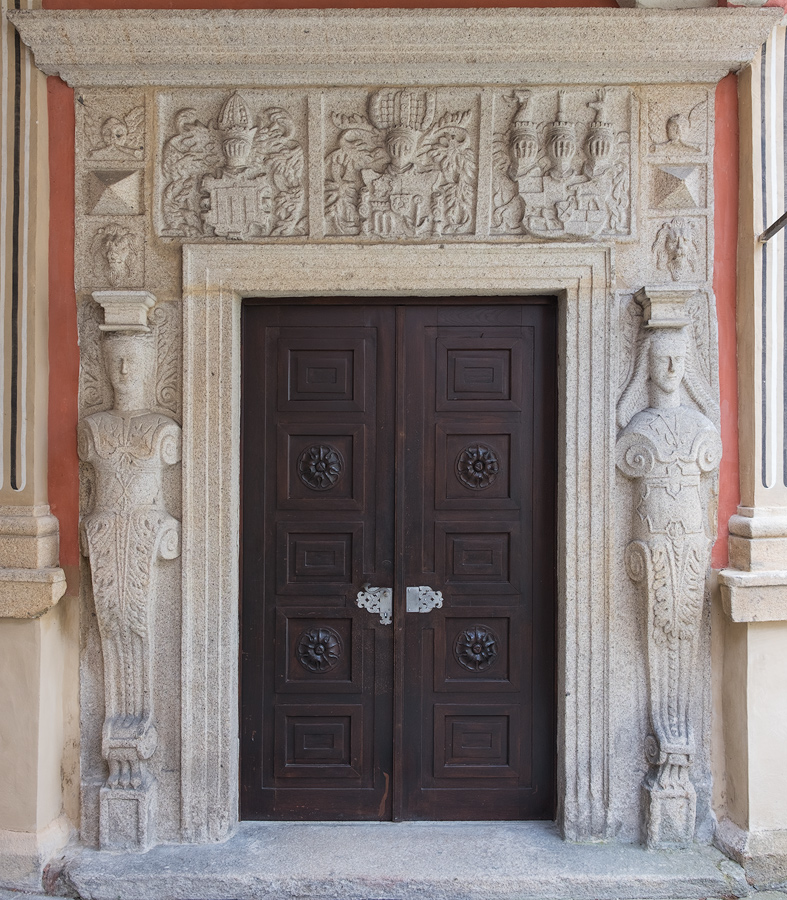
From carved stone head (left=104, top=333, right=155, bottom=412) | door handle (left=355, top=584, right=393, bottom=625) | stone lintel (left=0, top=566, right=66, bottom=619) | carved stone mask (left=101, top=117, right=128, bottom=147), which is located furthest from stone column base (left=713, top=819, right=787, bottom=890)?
carved stone mask (left=101, top=117, right=128, bottom=147)

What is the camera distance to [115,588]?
3.09 metres

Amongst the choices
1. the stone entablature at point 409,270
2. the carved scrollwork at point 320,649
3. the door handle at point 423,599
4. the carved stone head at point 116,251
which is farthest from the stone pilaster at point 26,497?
the door handle at point 423,599

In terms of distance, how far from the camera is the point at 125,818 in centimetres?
310

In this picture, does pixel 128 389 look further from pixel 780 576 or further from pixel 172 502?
pixel 780 576

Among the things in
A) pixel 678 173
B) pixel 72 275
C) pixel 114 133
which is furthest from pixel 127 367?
pixel 678 173

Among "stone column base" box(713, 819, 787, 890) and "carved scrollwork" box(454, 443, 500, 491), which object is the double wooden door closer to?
"carved scrollwork" box(454, 443, 500, 491)

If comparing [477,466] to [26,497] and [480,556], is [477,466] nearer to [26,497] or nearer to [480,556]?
[480,556]

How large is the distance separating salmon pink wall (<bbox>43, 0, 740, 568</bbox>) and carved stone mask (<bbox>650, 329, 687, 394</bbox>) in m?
0.24

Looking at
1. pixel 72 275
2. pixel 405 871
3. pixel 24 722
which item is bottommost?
pixel 405 871

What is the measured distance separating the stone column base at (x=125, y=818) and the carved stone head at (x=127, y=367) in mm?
1717

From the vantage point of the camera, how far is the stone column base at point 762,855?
2.97 meters

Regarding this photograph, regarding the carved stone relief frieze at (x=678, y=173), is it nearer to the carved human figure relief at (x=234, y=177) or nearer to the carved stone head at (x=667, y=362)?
the carved stone head at (x=667, y=362)

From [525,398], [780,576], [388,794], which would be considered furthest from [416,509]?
Answer: [780,576]

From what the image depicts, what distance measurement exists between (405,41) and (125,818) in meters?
3.65
